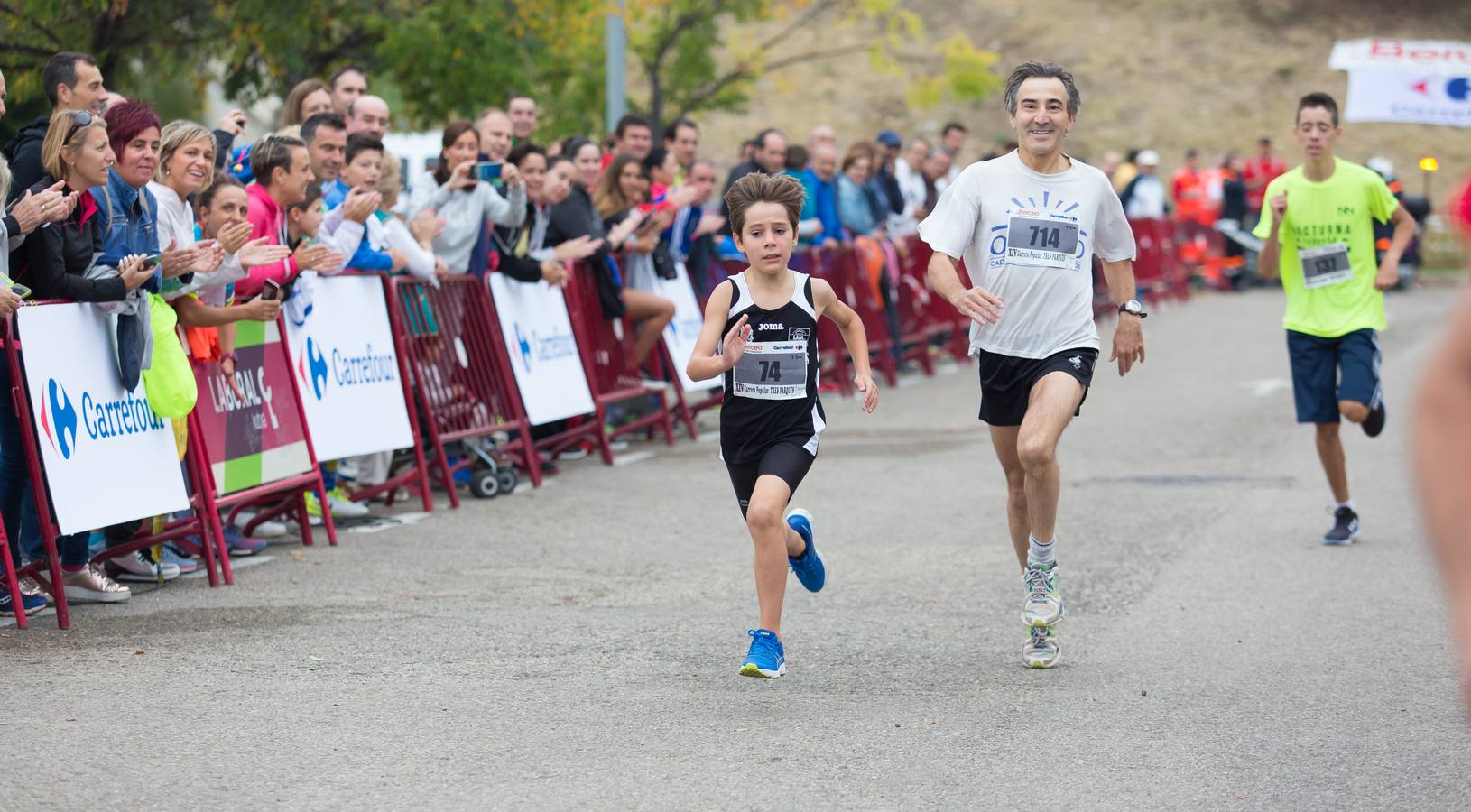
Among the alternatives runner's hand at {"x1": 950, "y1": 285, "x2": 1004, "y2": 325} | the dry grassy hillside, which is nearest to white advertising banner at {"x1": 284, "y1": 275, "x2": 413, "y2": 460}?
runner's hand at {"x1": 950, "y1": 285, "x2": 1004, "y2": 325}

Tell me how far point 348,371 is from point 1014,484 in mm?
4245

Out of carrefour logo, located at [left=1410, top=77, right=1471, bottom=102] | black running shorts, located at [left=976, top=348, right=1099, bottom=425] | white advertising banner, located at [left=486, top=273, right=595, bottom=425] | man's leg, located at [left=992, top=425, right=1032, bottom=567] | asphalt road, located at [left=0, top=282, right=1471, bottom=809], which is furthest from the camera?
carrefour logo, located at [left=1410, top=77, right=1471, bottom=102]

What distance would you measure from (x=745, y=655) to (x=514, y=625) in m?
1.13

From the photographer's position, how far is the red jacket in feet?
28.9

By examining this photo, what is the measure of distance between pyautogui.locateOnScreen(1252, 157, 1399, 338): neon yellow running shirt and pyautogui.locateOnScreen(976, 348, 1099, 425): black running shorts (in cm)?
305

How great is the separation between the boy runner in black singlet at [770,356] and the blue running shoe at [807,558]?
0.02m

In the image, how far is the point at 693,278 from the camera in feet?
46.9

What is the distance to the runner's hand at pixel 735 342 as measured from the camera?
19.7 ft

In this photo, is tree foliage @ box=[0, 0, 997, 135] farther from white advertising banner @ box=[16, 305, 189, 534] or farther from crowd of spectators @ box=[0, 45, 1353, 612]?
white advertising banner @ box=[16, 305, 189, 534]

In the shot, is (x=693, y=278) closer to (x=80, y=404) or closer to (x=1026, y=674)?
(x=80, y=404)

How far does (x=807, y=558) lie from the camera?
261 inches

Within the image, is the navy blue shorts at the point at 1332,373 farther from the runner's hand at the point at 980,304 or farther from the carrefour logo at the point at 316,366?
the carrefour logo at the point at 316,366

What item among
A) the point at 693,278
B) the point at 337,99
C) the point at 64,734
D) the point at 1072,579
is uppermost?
the point at 337,99

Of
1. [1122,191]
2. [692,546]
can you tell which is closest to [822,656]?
[692,546]
